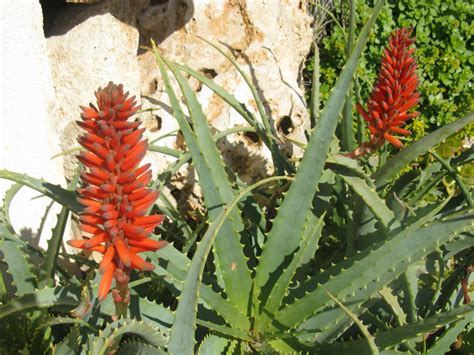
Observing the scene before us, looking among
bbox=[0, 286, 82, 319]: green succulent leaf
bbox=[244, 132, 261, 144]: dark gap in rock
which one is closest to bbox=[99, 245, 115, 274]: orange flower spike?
bbox=[0, 286, 82, 319]: green succulent leaf

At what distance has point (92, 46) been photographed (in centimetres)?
194

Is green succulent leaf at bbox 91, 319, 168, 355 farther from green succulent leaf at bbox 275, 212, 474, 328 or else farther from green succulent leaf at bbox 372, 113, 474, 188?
green succulent leaf at bbox 372, 113, 474, 188

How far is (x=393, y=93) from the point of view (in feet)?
4.74

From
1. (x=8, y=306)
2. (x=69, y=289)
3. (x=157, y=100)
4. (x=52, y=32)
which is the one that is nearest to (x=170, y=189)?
(x=157, y=100)

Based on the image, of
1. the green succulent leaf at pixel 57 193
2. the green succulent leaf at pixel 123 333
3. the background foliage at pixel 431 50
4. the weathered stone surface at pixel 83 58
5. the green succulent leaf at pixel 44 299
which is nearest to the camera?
the green succulent leaf at pixel 123 333

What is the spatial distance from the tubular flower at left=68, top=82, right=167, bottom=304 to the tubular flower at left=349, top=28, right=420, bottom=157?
67cm

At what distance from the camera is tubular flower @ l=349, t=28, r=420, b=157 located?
1.44 meters

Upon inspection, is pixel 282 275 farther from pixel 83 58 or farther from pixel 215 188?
pixel 83 58

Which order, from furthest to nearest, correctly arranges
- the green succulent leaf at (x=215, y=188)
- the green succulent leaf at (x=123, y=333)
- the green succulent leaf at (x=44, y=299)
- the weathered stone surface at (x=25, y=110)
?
the weathered stone surface at (x=25, y=110) < the green succulent leaf at (x=215, y=188) < the green succulent leaf at (x=44, y=299) < the green succulent leaf at (x=123, y=333)

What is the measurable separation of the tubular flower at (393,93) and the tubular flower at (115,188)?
26.3 inches

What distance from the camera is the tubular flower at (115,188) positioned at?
0.91 meters

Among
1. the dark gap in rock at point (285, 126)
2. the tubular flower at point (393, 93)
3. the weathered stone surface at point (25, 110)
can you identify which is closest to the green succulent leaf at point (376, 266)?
the tubular flower at point (393, 93)

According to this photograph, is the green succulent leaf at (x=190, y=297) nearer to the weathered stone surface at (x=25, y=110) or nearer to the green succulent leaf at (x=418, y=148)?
the green succulent leaf at (x=418, y=148)

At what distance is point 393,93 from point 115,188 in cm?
76
